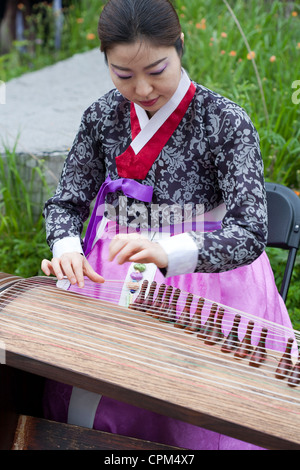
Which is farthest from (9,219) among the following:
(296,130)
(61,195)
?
(296,130)

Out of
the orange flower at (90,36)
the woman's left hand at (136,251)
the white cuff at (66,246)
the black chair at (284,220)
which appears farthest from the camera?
the orange flower at (90,36)

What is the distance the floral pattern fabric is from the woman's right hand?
14 centimetres

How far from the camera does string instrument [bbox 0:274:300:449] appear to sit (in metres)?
1.05

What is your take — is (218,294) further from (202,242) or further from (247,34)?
(247,34)

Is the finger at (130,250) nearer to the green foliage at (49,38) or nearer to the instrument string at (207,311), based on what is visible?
the instrument string at (207,311)

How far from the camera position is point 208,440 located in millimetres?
1496

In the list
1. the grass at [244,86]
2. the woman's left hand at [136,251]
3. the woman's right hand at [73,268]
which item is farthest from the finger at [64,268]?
the grass at [244,86]

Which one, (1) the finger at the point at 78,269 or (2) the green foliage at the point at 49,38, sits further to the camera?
(2) the green foliage at the point at 49,38

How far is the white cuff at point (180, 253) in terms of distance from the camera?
1.38 m

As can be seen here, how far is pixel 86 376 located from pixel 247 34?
336 cm

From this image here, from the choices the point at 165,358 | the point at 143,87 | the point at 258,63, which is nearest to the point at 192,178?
the point at 143,87

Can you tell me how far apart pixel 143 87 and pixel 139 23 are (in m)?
0.16

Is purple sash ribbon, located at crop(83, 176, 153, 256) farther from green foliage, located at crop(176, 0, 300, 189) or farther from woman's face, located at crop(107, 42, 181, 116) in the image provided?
green foliage, located at crop(176, 0, 300, 189)

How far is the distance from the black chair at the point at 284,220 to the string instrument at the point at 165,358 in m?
0.62
